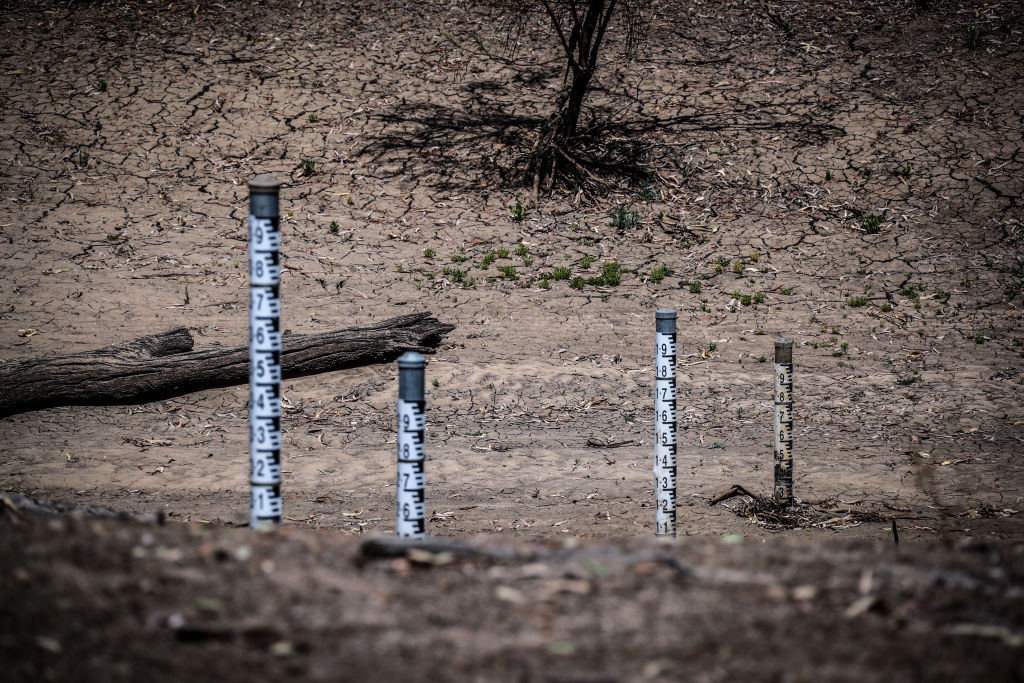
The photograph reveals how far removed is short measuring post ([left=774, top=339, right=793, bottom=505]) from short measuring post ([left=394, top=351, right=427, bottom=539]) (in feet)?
9.07

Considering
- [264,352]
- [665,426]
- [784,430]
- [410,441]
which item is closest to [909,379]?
[784,430]

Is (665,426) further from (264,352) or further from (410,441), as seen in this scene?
(264,352)

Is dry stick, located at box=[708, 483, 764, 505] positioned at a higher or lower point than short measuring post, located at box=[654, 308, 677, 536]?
lower

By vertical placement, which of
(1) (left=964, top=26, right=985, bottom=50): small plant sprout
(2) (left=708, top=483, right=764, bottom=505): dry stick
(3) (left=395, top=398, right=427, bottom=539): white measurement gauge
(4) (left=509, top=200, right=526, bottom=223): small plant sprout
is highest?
(1) (left=964, top=26, right=985, bottom=50): small plant sprout

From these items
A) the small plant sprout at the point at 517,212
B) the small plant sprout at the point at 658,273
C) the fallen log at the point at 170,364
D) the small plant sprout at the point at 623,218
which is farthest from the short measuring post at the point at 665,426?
the small plant sprout at the point at 517,212

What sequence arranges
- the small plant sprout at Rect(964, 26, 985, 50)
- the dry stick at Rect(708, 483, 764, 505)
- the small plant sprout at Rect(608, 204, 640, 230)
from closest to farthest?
1. the dry stick at Rect(708, 483, 764, 505)
2. the small plant sprout at Rect(608, 204, 640, 230)
3. the small plant sprout at Rect(964, 26, 985, 50)

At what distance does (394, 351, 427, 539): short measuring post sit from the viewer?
3547mm

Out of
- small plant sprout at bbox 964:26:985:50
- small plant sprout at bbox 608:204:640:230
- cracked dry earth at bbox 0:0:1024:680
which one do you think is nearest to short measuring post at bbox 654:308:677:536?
cracked dry earth at bbox 0:0:1024:680

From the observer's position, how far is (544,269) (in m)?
9.80

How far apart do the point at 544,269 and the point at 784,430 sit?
4.88 meters

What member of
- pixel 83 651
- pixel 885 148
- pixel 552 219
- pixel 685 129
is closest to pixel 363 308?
pixel 552 219

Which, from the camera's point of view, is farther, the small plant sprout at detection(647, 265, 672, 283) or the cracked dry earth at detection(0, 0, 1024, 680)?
the small plant sprout at detection(647, 265, 672, 283)

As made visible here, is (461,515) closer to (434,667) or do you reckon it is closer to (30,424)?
(434,667)

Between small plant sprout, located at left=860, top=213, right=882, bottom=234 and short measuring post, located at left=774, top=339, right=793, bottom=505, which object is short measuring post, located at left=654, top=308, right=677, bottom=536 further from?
small plant sprout, located at left=860, top=213, right=882, bottom=234
